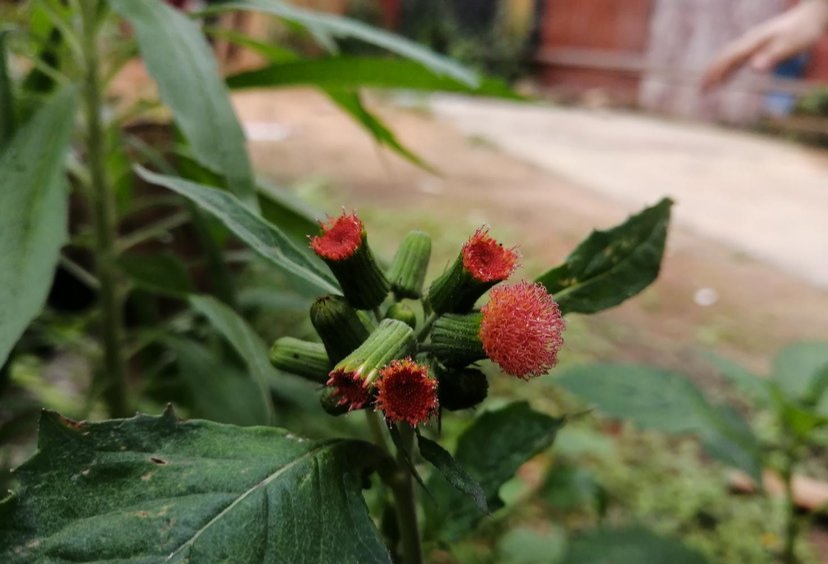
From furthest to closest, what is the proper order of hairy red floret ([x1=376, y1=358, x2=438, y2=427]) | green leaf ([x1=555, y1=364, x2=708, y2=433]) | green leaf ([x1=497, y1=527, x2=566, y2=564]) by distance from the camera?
green leaf ([x1=497, y1=527, x2=566, y2=564]) → green leaf ([x1=555, y1=364, x2=708, y2=433]) → hairy red floret ([x1=376, y1=358, x2=438, y2=427])

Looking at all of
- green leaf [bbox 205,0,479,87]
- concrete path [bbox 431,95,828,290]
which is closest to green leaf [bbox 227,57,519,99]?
green leaf [bbox 205,0,479,87]

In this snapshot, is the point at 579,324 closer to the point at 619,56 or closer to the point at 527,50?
the point at 619,56

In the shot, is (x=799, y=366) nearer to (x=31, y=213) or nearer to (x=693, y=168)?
(x=31, y=213)

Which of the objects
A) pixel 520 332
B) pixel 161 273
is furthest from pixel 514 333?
pixel 161 273

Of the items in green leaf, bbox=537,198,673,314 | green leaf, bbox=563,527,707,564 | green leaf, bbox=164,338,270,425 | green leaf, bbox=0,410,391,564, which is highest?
green leaf, bbox=537,198,673,314

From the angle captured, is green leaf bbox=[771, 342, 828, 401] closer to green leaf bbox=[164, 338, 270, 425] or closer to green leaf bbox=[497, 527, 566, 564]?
green leaf bbox=[497, 527, 566, 564]
